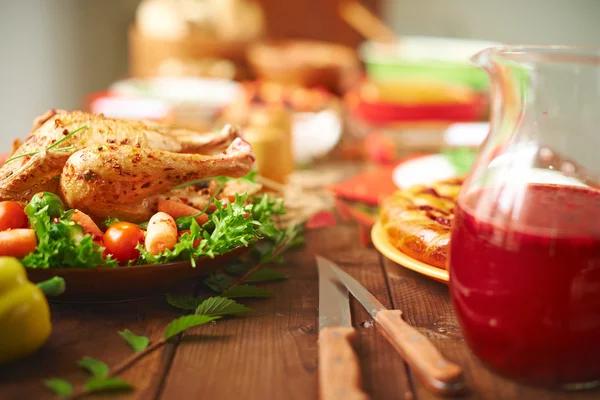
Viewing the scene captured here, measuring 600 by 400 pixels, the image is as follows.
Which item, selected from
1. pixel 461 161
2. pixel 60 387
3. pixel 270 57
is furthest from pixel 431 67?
pixel 60 387

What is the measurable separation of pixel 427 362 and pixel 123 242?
23.7 inches

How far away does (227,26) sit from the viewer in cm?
449

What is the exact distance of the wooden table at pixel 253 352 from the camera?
972 millimetres

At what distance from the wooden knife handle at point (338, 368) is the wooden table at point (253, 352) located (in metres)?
0.07

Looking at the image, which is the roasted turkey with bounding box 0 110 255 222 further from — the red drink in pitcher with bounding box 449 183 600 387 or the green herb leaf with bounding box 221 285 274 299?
the red drink in pitcher with bounding box 449 183 600 387

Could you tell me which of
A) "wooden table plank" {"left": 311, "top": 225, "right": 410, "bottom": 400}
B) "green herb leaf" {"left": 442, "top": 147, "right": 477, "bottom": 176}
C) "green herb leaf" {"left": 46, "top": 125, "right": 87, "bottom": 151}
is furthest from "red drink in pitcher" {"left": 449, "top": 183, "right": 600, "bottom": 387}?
"green herb leaf" {"left": 442, "top": 147, "right": 477, "bottom": 176}

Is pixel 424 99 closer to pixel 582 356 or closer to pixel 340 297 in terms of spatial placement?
pixel 340 297

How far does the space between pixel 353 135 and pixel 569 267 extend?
8.28 feet

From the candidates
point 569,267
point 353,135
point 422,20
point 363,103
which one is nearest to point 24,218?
point 569,267

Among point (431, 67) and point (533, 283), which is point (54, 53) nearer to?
point (431, 67)

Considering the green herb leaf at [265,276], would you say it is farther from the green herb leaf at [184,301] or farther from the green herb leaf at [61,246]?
the green herb leaf at [61,246]

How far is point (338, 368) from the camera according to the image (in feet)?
3.05

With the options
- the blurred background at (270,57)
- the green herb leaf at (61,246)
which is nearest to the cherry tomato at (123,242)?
the green herb leaf at (61,246)

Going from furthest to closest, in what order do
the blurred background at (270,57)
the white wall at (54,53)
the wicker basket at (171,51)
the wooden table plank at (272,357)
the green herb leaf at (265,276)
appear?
the white wall at (54,53)
the wicker basket at (171,51)
the blurred background at (270,57)
the green herb leaf at (265,276)
the wooden table plank at (272,357)
